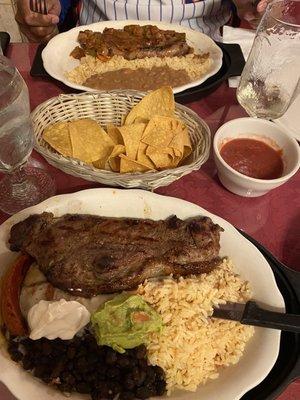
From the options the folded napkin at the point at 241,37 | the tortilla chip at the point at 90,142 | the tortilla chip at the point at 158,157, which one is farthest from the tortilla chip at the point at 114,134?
the folded napkin at the point at 241,37

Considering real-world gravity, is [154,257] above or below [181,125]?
below

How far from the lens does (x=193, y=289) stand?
1317 millimetres

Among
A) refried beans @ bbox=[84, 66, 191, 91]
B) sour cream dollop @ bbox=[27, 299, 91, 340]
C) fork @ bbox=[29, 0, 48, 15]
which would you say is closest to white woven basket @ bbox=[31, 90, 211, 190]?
refried beans @ bbox=[84, 66, 191, 91]

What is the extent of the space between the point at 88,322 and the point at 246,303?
49cm

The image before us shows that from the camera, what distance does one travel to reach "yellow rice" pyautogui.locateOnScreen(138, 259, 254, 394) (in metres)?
1.20

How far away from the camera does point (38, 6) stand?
253 centimetres

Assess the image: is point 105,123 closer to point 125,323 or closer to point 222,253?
point 222,253

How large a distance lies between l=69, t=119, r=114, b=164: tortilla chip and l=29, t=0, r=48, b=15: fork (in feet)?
3.89

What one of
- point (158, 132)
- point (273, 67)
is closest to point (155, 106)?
point (158, 132)

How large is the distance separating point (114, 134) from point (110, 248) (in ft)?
2.04

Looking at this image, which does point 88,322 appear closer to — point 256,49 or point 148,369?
point 148,369

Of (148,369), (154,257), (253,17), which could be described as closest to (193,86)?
(253,17)

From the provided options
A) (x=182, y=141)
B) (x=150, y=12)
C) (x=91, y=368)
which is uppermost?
(x=150, y=12)

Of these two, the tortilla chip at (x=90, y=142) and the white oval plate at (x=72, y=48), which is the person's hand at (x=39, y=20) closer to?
the white oval plate at (x=72, y=48)
